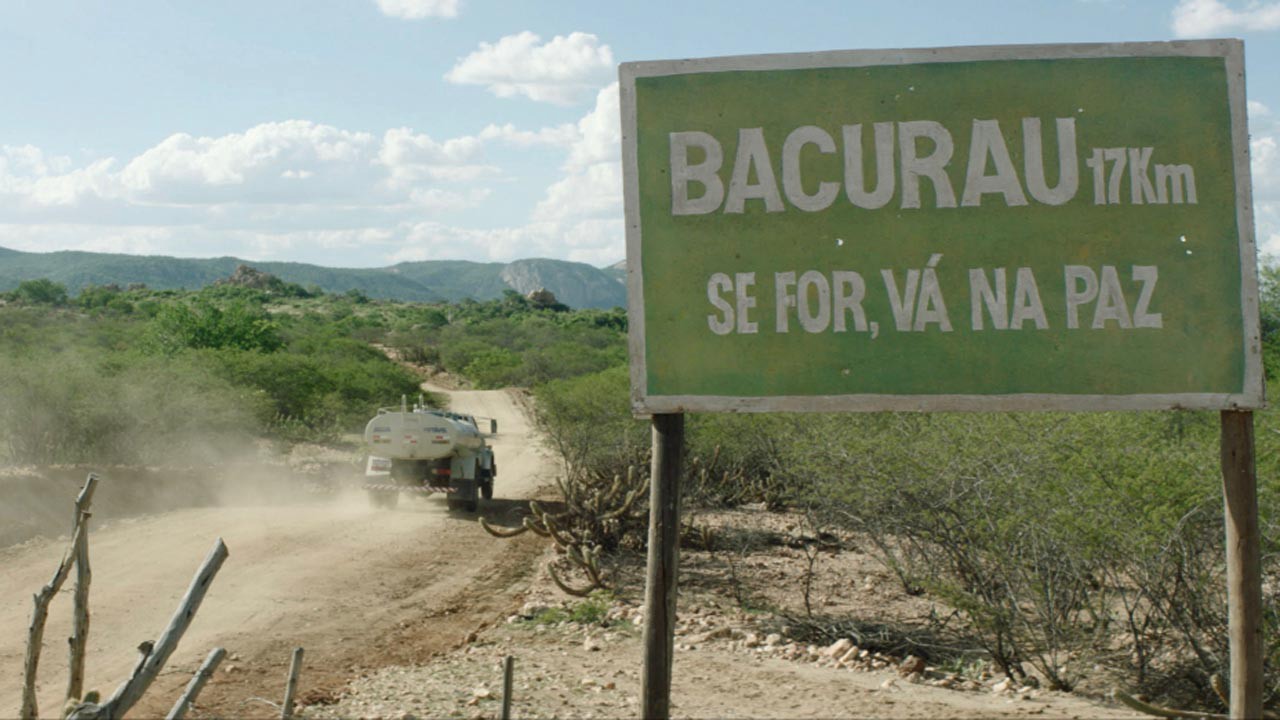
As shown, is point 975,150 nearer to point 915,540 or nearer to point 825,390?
point 825,390

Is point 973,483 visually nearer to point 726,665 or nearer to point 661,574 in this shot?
point 726,665

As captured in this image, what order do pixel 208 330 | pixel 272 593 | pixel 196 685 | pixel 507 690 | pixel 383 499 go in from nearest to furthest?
pixel 196 685 → pixel 507 690 → pixel 272 593 → pixel 383 499 → pixel 208 330

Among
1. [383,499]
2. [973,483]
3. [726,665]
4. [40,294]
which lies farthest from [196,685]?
[40,294]

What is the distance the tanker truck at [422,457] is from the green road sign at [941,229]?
40.2ft

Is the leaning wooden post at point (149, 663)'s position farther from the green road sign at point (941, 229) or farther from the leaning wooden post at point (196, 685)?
the green road sign at point (941, 229)

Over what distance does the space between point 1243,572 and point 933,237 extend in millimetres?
2324

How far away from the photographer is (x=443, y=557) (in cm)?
1422

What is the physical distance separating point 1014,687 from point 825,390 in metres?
3.76

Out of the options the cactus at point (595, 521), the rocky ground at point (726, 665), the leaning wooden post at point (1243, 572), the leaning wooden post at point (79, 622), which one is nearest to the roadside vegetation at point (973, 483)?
the cactus at point (595, 521)

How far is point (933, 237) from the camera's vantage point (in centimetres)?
577

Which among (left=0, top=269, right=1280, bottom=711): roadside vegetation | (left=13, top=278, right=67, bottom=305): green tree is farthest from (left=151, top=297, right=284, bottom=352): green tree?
(left=13, top=278, right=67, bottom=305): green tree

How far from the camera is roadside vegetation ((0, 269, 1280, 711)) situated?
26.5 feet

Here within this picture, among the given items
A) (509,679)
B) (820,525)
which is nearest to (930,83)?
(509,679)

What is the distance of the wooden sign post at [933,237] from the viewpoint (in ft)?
18.5
